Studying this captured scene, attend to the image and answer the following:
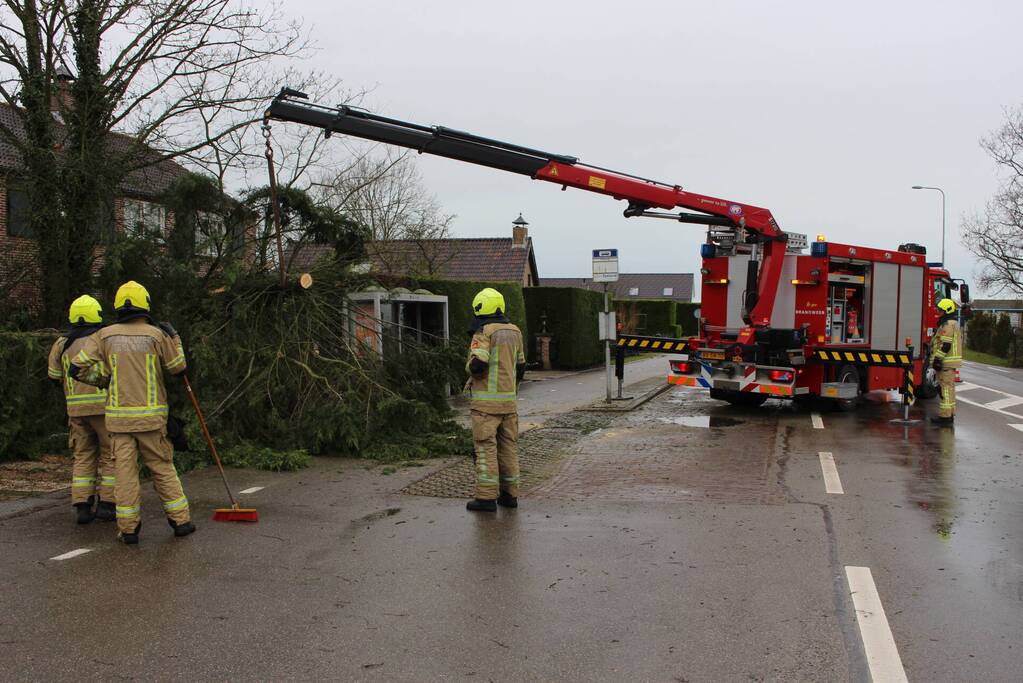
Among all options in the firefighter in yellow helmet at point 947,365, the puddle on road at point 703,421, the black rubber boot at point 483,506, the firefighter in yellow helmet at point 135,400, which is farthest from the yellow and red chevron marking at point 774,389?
the firefighter in yellow helmet at point 135,400

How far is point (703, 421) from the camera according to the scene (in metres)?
12.9

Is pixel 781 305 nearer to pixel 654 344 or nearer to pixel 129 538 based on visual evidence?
pixel 654 344

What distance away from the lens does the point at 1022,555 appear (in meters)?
5.68

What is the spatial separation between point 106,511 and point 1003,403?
15.4 metres

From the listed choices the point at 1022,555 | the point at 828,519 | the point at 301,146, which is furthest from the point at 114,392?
the point at 301,146

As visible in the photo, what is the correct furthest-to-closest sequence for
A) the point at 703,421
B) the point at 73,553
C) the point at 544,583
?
the point at 703,421 < the point at 73,553 < the point at 544,583

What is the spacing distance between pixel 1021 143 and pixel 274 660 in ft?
128

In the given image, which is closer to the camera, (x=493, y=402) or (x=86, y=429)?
(x=86, y=429)

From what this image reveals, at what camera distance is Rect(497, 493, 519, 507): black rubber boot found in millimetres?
7055

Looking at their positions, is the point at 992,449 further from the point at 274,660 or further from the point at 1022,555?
the point at 274,660

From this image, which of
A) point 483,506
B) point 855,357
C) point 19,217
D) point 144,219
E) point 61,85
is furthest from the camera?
point 855,357

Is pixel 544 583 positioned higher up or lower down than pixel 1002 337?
higher up

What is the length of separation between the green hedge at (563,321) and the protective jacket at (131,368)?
19540 millimetres

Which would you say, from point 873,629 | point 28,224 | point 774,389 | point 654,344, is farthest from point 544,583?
point 654,344
